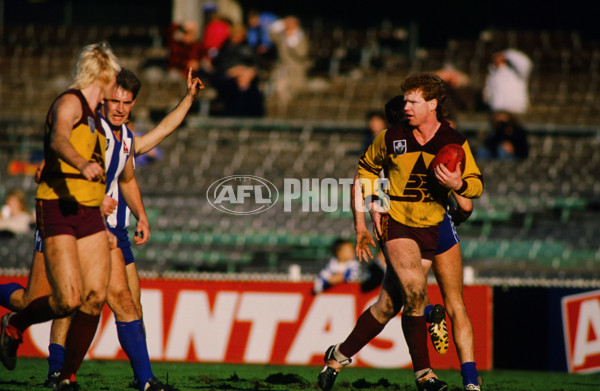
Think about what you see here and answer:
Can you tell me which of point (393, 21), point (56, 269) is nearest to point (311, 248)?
point (56, 269)

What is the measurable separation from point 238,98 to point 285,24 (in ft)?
5.43

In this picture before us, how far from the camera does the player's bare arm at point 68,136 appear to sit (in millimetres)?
5344

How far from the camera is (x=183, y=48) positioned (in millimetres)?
16516

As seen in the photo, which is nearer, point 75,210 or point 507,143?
point 75,210

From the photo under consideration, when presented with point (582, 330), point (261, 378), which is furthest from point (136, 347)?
point (582, 330)

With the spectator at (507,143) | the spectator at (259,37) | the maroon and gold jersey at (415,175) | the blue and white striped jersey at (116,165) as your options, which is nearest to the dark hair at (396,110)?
the maroon and gold jersey at (415,175)

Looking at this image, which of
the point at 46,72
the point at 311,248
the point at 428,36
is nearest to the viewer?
the point at 311,248

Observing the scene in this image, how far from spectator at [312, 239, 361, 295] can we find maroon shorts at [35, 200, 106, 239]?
15.3 feet

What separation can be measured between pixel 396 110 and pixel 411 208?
88cm

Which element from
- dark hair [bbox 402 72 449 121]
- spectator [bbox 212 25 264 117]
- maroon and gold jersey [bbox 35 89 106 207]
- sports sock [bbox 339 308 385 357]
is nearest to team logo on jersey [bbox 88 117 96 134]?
maroon and gold jersey [bbox 35 89 106 207]

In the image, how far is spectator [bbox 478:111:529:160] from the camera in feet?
46.0

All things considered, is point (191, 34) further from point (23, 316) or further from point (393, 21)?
point (23, 316)

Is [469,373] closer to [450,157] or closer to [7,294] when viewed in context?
[450,157]

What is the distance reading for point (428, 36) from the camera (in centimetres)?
2053
